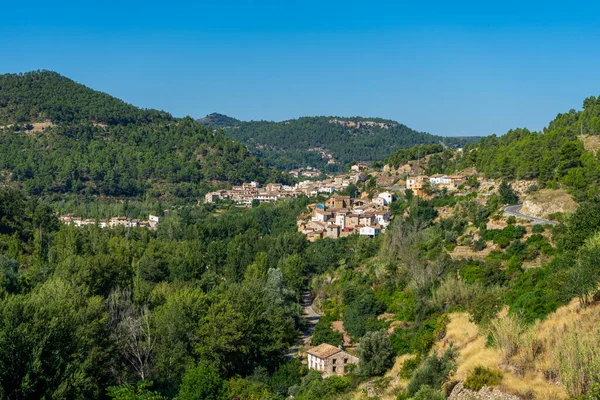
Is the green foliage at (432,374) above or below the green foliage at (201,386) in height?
above

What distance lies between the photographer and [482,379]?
14609mm

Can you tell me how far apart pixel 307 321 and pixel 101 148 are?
7304 cm

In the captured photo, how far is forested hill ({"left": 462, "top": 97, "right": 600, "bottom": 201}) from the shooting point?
3794 centimetres

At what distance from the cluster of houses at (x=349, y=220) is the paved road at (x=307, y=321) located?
1064 cm

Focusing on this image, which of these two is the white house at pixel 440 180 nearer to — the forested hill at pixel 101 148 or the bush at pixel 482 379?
the forested hill at pixel 101 148

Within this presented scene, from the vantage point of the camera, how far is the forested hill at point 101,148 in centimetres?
8800

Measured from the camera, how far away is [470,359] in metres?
17.0

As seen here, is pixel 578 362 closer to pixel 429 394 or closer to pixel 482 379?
pixel 482 379

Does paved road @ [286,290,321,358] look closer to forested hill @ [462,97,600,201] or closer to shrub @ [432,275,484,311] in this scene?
shrub @ [432,275,484,311]

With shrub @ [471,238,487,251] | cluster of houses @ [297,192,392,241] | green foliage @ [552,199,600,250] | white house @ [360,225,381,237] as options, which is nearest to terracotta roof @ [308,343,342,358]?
green foliage @ [552,199,600,250]

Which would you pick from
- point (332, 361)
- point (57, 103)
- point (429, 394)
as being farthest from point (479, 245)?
point (57, 103)

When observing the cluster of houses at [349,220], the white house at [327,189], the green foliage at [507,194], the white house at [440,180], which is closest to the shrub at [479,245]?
the green foliage at [507,194]

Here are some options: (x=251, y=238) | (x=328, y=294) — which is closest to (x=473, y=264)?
(x=328, y=294)

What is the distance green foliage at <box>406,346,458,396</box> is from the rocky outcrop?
0.50 metres
